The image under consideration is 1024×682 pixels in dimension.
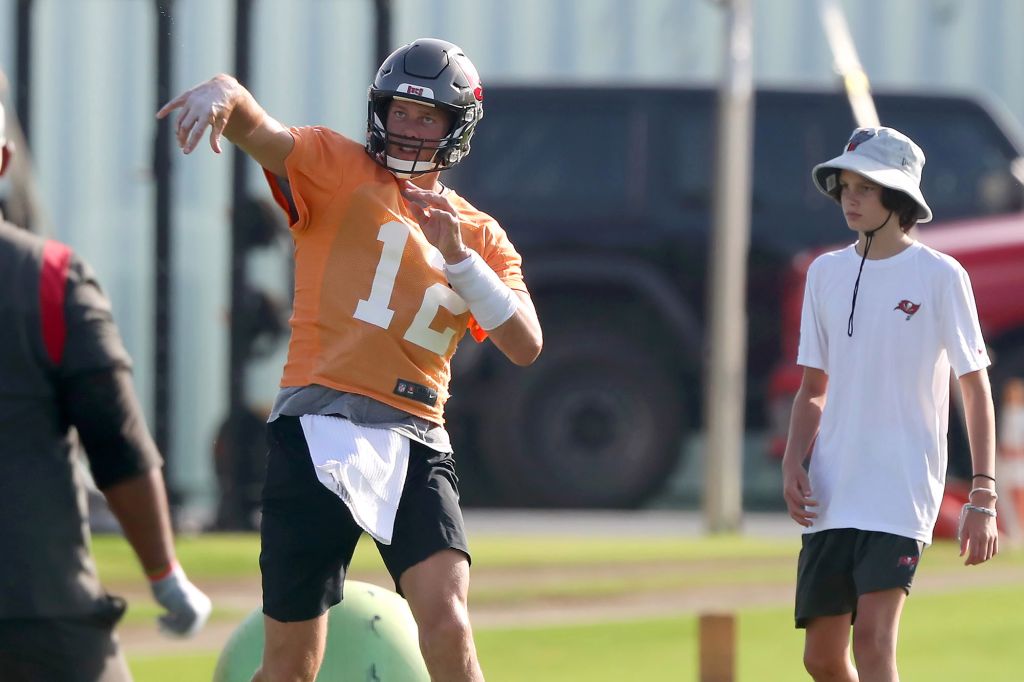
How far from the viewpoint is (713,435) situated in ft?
39.1

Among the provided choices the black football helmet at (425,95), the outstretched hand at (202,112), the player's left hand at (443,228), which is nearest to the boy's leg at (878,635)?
the player's left hand at (443,228)

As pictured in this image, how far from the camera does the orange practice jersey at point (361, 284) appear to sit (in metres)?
4.43

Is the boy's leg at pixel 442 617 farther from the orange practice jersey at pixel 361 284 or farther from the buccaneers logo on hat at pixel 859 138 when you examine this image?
the buccaneers logo on hat at pixel 859 138

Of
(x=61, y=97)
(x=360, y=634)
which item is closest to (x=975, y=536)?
(x=360, y=634)

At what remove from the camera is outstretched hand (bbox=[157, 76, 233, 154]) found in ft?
12.9

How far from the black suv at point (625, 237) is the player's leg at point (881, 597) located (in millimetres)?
7498

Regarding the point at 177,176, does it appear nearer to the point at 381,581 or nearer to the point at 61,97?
the point at 61,97

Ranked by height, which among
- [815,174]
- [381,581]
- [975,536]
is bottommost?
[381,581]

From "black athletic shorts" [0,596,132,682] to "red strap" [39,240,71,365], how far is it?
443 millimetres

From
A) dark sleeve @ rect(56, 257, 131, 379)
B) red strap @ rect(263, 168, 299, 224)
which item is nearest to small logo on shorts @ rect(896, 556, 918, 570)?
red strap @ rect(263, 168, 299, 224)

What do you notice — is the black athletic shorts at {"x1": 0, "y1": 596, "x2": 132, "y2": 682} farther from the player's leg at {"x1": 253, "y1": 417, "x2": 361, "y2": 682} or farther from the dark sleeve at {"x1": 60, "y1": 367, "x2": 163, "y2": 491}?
the player's leg at {"x1": 253, "y1": 417, "x2": 361, "y2": 682}

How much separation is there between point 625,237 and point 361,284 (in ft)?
25.7

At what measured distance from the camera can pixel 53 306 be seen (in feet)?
10.6

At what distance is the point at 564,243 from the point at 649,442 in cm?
136
